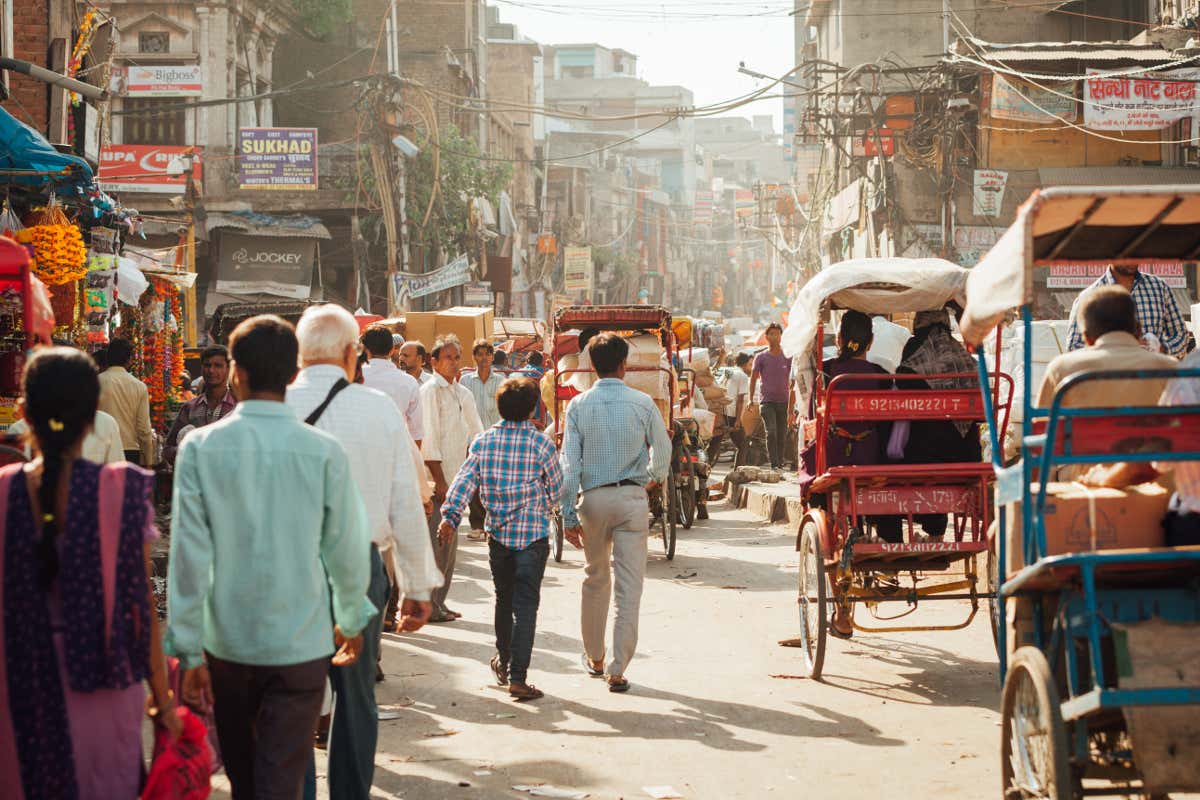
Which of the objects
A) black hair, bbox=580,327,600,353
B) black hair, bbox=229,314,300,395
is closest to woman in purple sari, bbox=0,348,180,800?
black hair, bbox=229,314,300,395

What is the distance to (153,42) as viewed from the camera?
33938 mm

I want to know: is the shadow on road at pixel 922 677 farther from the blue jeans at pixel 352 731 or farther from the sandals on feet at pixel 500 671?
the blue jeans at pixel 352 731

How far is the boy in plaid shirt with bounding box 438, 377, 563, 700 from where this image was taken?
800cm

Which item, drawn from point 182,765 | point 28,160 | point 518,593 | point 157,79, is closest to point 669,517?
point 518,593

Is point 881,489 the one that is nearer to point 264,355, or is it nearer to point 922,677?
point 922,677

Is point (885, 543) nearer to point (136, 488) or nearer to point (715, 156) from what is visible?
point (136, 488)

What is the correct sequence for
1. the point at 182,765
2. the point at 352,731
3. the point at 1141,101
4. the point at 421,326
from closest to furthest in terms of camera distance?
1. the point at 182,765
2. the point at 352,731
3. the point at 421,326
4. the point at 1141,101

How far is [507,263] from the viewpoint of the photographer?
186 feet

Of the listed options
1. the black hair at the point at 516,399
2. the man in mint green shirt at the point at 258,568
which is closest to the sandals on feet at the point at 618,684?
the black hair at the point at 516,399

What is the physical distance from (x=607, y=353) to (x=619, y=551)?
3.81ft

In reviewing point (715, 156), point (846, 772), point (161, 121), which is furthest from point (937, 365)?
point (715, 156)

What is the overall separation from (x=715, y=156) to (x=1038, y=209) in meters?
171

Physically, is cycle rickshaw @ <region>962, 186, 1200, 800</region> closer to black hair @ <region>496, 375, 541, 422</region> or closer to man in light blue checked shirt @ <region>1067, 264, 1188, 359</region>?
black hair @ <region>496, 375, 541, 422</region>

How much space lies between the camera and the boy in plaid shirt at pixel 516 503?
8.00 m
